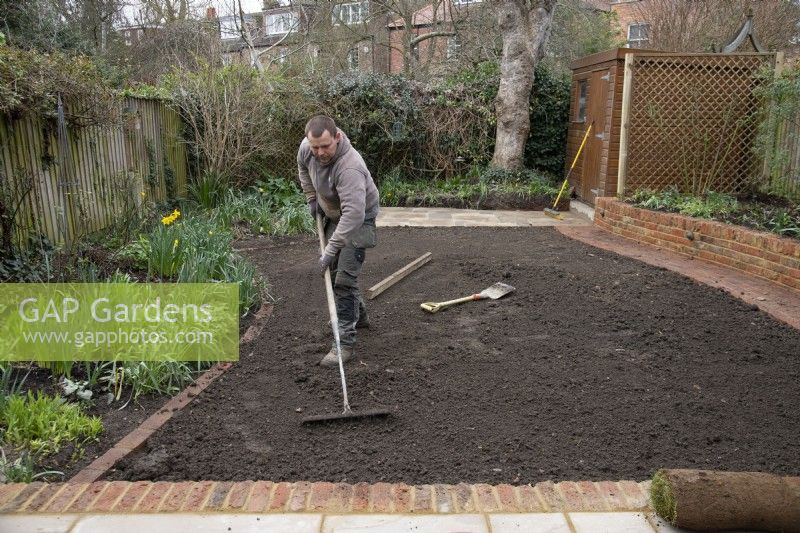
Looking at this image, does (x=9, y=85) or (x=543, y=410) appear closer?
(x=543, y=410)

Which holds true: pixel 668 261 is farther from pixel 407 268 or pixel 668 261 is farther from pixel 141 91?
pixel 141 91

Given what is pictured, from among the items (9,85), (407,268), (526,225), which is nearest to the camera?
(9,85)

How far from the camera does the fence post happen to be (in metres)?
9.13

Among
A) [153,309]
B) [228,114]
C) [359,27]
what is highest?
[359,27]

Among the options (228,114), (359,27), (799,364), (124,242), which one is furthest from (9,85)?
(359,27)

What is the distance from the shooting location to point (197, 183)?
35.1 ft

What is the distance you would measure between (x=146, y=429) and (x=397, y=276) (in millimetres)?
3234

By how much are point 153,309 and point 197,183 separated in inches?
268

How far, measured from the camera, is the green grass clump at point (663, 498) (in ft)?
7.79

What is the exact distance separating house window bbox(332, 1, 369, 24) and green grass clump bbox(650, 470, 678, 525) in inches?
812

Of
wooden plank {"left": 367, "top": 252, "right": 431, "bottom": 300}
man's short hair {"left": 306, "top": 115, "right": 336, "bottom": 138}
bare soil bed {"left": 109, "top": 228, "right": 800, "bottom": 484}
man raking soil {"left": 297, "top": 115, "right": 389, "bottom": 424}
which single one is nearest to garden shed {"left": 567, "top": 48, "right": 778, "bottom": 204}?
bare soil bed {"left": 109, "top": 228, "right": 800, "bottom": 484}

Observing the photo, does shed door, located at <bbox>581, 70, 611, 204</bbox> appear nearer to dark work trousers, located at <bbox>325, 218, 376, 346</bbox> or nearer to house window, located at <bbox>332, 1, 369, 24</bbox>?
dark work trousers, located at <bbox>325, 218, 376, 346</bbox>

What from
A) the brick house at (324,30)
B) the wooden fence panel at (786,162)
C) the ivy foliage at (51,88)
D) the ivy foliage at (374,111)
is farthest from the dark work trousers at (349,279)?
the brick house at (324,30)

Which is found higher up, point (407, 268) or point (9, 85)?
point (9, 85)
